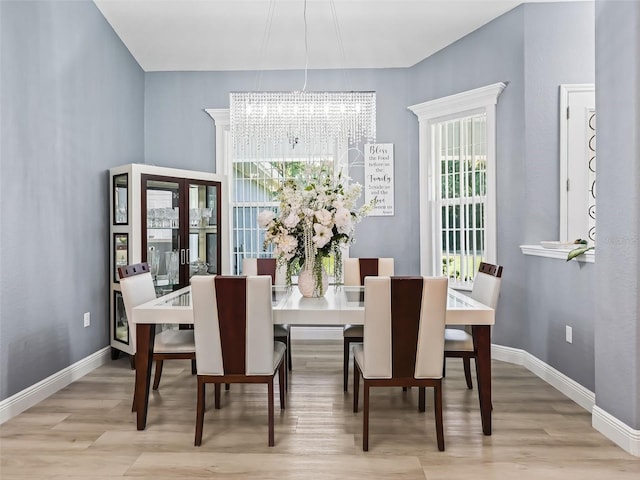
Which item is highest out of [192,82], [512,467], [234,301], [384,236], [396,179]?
[192,82]

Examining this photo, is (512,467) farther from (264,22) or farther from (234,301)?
(264,22)

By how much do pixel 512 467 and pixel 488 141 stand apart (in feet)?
9.14

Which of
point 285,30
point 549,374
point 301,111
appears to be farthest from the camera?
point 285,30

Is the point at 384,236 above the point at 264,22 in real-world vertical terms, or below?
below

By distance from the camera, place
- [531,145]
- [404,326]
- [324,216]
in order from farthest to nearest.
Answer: [531,145] → [324,216] → [404,326]

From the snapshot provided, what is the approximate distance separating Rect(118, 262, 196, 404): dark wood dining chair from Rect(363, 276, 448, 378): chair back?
1.15 m

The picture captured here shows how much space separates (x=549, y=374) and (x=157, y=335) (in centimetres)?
279

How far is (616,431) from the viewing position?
2.41m

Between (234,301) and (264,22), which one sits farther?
(264,22)

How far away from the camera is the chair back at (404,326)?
2.26m

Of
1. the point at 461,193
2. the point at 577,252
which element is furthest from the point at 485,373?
the point at 461,193

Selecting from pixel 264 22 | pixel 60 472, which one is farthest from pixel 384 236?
pixel 60 472

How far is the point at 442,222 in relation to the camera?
181 inches

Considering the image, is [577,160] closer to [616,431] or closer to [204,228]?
[616,431]
